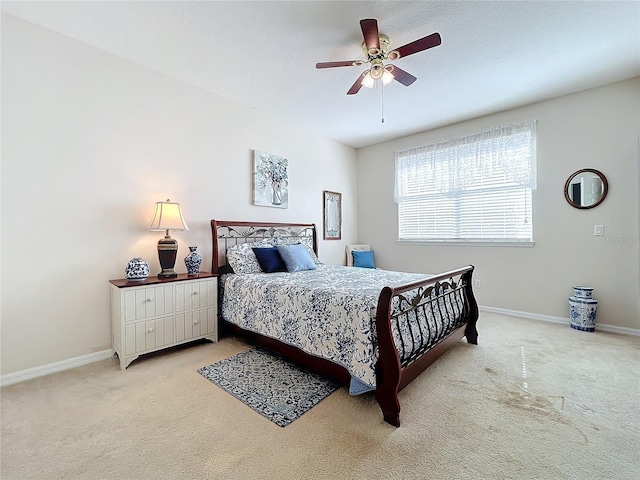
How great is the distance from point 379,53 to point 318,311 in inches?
84.0

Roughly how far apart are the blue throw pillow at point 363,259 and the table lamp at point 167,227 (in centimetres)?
310

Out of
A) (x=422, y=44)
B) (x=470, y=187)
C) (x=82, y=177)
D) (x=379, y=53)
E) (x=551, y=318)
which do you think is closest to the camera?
(x=422, y=44)

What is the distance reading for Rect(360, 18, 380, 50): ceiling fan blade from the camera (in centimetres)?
200

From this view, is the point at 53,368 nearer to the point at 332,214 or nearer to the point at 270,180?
the point at 270,180

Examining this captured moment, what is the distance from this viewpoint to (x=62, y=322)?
2.50 m

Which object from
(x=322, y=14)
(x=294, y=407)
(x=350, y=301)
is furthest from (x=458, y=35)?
(x=294, y=407)

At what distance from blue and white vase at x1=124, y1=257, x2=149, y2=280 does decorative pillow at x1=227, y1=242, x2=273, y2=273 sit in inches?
35.8

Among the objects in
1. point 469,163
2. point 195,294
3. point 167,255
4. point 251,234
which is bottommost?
point 195,294

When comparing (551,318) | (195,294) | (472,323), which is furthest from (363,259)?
(195,294)

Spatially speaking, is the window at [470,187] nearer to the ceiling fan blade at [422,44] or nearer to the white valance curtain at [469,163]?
the white valance curtain at [469,163]

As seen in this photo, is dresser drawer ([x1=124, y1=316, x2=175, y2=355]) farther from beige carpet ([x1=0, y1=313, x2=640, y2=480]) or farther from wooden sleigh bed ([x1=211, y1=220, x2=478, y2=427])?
wooden sleigh bed ([x1=211, y1=220, x2=478, y2=427])

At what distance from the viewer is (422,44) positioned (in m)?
2.07

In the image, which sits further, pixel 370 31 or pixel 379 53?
pixel 379 53

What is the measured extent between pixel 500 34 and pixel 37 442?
4336 millimetres
